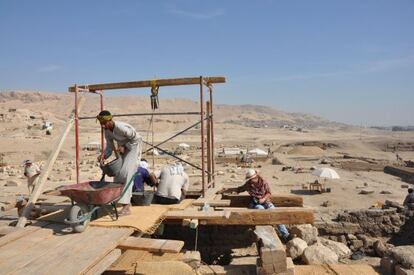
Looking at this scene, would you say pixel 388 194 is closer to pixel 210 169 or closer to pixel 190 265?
pixel 210 169

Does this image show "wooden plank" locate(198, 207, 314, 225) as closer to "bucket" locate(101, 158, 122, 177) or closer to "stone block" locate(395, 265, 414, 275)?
"stone block" locate(395, 265, 414, 275)

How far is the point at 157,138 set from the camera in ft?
174

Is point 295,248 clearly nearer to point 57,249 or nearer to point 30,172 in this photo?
point 57,249

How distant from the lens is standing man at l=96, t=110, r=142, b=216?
6.14m

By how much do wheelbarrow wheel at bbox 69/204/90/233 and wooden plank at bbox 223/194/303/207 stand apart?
3878mm

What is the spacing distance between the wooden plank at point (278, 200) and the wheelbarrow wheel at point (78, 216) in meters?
3.88

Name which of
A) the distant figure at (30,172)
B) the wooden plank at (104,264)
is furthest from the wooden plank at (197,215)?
the distant figure at (30,172)

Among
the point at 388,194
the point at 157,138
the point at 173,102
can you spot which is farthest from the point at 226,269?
the point at 173,102

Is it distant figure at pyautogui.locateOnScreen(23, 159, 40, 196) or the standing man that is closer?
the standing man

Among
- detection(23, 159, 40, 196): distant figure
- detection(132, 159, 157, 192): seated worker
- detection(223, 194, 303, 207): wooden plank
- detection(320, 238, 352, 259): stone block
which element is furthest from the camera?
detection(23, 159, 40, 196): distant figure

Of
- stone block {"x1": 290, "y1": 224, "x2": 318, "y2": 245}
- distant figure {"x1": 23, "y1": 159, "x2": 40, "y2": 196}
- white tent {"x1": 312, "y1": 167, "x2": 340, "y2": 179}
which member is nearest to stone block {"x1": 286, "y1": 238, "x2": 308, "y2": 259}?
stone block {"x1": 290, "y1": 224, "x2": 318, "y2": 245}

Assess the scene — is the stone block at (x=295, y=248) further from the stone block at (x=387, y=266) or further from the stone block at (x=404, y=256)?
the stone block at (x=404, y=256)

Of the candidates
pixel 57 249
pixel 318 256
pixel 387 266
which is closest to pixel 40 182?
pixel 57 249

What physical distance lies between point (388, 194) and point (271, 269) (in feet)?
40.8
